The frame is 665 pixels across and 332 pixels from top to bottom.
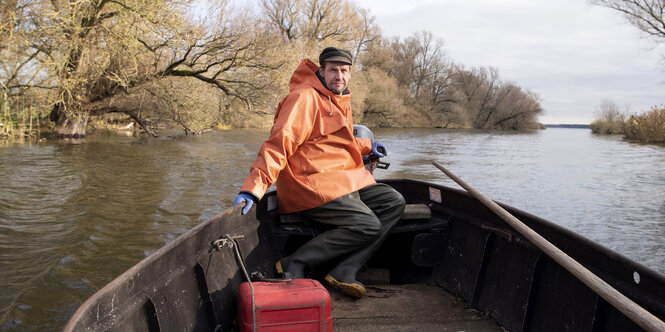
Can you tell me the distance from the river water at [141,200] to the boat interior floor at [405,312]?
7.12 feet

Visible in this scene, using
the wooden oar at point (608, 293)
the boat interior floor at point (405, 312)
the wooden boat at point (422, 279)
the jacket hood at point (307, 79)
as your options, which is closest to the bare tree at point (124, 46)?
the jacket hood at point (307, 79)

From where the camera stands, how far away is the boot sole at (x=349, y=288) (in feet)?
10.4

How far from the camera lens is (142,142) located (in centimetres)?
1884

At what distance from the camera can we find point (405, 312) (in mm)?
3090

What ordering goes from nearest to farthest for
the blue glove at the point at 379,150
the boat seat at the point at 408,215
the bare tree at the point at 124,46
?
the boat seat at the point at 408,215
the blue glove at the point at 379,150
the bare tree at the point at 124,46

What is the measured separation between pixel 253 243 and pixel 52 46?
484 inches

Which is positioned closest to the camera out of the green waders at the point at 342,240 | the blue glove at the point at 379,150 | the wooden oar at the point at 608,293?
the wooden oar at the point at 608,293

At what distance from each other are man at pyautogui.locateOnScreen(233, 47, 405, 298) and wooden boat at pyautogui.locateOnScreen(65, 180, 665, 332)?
0.26 meters

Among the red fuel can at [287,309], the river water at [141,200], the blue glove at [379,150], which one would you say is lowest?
the river water at [141,200]

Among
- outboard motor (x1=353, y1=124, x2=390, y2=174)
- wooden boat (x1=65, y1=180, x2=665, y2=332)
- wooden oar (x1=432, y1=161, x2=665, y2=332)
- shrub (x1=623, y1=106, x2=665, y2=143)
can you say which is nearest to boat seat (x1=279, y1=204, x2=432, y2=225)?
wooden boat (x1=65, y1=180, x2=665, y2=332)

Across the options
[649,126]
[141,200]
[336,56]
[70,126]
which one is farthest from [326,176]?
[649,126]

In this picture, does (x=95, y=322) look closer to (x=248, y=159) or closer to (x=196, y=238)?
(x=196, y=238)

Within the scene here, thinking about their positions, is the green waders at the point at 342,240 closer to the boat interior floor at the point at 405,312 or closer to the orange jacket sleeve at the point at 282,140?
the boat interior floor at the point at 405,312

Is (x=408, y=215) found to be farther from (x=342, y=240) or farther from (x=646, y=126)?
(x=646, y=126)
